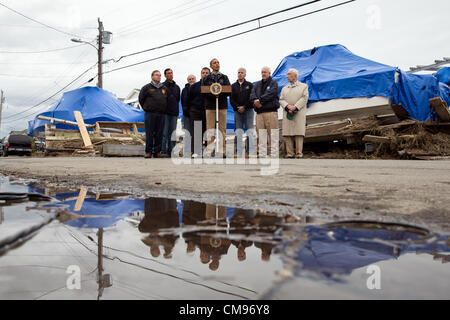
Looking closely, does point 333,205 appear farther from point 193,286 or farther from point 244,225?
point 193,286

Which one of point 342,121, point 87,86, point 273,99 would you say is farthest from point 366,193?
point 87,86

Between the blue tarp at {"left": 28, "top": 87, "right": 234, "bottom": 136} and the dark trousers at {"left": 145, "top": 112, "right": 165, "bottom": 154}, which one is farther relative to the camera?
the blue tarp at {"left": 28, "top": 87, "right": 234, "bottom": 136}

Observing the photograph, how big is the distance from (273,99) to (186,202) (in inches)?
219

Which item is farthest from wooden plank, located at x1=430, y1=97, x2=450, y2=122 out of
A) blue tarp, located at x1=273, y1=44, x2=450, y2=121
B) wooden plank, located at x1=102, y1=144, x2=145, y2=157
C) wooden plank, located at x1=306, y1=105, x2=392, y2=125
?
wooden plank, located at x1=102, y1=144, x2=145, y2=157

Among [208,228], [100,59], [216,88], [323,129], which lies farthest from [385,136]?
[100,59]

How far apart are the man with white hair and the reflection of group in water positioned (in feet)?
17.9

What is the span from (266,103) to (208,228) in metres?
6.11

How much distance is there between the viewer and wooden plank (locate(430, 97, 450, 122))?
878 centimetres

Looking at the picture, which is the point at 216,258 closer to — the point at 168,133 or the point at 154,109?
the point at 154,109

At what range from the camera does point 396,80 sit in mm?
10000

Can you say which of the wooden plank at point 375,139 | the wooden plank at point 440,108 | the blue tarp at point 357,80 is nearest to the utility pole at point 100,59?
the blue tarp at point 357,80

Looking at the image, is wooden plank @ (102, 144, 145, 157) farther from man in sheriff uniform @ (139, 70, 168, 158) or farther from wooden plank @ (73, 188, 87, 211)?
wooden plank @ (73, 188, 87, 211)

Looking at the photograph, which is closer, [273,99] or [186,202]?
[186,202]

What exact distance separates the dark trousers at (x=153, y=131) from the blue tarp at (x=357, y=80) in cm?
534
